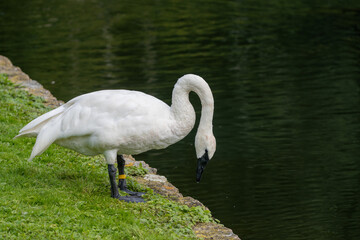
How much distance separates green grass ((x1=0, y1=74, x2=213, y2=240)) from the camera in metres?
5.94

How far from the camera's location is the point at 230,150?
35.6ft

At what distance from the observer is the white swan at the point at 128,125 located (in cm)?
666

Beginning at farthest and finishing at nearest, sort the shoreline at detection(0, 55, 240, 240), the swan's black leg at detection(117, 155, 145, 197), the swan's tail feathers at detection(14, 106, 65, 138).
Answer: the swan's black leg at detection(117, 155, 145, 197) < the swan's tail feathers at detection(14, 106, 65, 138) < the shoreline at detection(0, 55, 240, 240)

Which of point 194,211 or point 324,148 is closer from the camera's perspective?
point 194,211

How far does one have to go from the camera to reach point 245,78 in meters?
15.4

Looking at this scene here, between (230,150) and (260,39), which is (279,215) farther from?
(260,39)

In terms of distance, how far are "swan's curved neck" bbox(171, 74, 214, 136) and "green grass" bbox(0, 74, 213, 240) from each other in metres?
0.92

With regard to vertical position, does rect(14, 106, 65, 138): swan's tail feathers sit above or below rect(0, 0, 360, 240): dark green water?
above

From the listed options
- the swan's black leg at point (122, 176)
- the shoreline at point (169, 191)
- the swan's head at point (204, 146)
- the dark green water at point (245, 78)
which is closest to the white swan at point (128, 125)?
the swan's head at point (204, 146)

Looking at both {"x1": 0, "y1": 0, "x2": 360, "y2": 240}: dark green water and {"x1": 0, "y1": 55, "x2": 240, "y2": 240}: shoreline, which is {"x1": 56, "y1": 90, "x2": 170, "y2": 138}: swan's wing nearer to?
{"x1": 0, "y1": 55, "x2": 240, "y2": 240}: shoreline

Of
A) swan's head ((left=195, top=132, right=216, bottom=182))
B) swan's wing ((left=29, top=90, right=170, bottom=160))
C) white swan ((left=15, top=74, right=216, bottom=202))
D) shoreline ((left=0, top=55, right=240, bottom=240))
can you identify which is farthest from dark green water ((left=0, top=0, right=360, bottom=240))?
swan's wing ((left=29, top=90, right=170, bottom=160))

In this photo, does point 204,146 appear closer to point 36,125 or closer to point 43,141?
point 43,141

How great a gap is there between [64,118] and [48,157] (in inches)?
49.8

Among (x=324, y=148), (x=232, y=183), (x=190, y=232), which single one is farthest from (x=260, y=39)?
(x=190, y=232)
